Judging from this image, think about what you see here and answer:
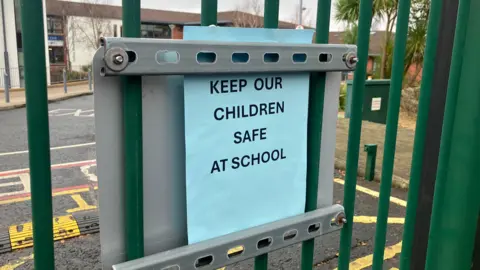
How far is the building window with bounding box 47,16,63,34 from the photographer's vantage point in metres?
29.9

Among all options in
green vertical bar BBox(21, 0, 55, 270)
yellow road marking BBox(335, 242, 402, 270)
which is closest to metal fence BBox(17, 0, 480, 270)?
green vertical bar BBox(21, 0, 55, 270)

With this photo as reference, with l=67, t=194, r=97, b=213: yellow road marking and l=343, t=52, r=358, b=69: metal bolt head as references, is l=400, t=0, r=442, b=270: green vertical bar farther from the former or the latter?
l=67, t=194, r=97, b=213: yellow road marking

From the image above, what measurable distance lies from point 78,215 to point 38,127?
11.0 ft

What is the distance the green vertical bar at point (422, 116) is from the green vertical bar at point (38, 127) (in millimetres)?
1084

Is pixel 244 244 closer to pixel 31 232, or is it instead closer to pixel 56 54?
pixel 31 232

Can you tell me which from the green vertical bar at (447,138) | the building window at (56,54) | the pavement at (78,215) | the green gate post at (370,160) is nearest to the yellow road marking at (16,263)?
the pavement at (78,215)

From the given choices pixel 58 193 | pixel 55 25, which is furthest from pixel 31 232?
pixel 55 25

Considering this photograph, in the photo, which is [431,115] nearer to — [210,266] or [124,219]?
[210,266]

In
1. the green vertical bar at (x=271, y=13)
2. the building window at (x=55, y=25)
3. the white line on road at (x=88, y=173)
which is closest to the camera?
the green vertical bar at (x=271, y=13)

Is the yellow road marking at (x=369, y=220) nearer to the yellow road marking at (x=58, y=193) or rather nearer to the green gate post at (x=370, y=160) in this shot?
the green gate post at (x=370, y=160)

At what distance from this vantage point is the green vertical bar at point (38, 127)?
2.53 feet

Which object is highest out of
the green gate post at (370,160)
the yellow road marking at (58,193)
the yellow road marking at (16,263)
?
the green gate post at (370,160)

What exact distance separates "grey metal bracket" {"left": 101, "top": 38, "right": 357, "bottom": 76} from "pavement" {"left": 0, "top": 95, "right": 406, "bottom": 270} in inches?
87.7

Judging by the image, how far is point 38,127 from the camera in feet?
2.65
